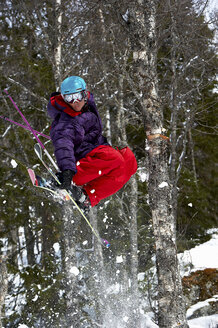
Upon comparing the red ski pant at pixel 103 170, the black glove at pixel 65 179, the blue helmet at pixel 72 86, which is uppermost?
the blue helmet at pixel 72 86

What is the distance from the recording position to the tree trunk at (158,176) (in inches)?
122

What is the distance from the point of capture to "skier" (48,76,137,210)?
313cm

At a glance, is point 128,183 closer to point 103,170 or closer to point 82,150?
point 103,170

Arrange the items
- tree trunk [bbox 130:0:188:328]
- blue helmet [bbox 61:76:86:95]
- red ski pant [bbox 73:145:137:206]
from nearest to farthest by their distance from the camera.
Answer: tree trunk [bbox 130:0:188:328]
blue helmet [bbox 61:76:86:95]
red ski pant [bbox 73:145:137:206]

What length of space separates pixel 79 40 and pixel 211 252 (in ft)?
23.9

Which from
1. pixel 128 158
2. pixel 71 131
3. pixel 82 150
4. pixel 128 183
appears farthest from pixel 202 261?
pixel 71 131

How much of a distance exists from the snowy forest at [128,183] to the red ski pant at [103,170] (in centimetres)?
42

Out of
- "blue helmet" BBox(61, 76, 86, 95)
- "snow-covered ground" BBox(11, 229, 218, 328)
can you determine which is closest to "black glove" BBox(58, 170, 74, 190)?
"blue helmet" BBox(61, 76, 86, 95)

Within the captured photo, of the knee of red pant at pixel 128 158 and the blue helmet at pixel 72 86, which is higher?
the blue helmet at pixel 72 86

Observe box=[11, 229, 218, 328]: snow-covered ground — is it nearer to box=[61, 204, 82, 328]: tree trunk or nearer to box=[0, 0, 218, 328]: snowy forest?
box=[0, 0, 218, 328]: snowy forest

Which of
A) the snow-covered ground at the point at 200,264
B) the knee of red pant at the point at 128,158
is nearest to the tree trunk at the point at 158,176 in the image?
the knee of red pant at the point at 128,158

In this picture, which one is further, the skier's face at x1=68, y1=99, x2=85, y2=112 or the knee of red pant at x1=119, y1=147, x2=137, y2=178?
the knee of red pant at x1=119, y1=147, x2=137, y2=178

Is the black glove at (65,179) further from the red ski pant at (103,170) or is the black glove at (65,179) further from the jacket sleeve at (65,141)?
the red ski pant at (103,170)

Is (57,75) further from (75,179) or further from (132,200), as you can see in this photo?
(75,179)
